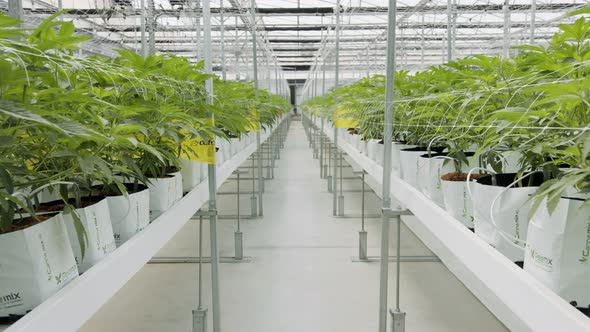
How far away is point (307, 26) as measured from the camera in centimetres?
1109

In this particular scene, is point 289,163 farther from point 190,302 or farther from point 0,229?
point 0,229

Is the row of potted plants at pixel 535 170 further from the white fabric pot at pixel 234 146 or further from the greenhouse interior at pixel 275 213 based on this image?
the white fabric pot at pixel 234 146

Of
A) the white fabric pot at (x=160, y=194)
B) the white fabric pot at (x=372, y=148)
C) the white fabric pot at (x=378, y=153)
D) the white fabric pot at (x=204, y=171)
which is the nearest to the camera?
the white fabric pot at (x=160, y=194)

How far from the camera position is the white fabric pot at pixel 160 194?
139 cm

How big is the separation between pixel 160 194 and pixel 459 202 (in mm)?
899

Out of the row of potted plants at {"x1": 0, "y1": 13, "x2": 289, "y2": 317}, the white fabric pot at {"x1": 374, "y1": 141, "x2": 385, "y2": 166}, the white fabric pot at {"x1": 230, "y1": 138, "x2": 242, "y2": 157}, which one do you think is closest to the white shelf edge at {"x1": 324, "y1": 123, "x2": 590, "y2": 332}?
the white fabric pot at {"x1": 374, "y1": 141, "x2": 385, "y2": 166}

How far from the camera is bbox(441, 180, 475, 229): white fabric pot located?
126cm

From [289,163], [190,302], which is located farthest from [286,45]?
[190,302]

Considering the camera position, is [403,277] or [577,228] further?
[403,277]

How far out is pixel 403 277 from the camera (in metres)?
2.97

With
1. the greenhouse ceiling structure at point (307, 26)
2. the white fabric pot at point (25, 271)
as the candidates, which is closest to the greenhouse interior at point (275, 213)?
the white fabric pot at point (25, 271)

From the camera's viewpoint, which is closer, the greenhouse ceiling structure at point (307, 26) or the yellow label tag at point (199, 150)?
the yellow label tag at point (199, 150)

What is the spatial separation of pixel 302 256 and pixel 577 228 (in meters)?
2.70

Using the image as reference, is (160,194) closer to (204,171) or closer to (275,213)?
(204,171)
